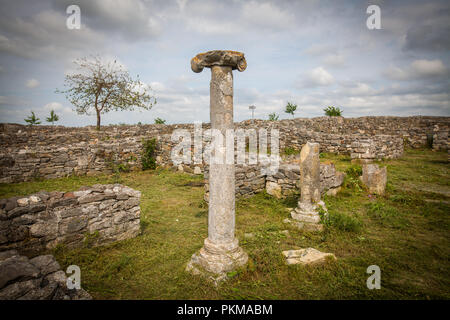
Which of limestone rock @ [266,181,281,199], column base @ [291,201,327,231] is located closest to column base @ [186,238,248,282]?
column base @ [291,201,327,231]

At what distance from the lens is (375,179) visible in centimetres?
777

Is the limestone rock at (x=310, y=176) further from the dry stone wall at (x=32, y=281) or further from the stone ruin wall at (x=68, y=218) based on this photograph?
the dry stone wall at (x=32, y=281)

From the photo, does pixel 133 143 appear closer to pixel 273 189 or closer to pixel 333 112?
pixel 273 189

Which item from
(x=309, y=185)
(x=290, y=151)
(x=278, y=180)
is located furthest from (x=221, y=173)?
(x=290, y=151)

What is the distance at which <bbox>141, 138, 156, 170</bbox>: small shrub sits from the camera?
12.4 meters

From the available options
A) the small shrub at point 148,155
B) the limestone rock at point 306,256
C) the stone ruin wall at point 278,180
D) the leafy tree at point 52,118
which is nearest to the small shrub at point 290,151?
the stone ruin wall at point 278,180

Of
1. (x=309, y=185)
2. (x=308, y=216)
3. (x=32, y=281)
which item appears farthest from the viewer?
(x=309, y=185)

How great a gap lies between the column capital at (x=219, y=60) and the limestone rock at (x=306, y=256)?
3.31 meters

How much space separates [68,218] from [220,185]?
2.90 m

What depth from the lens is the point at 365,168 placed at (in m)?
8.05

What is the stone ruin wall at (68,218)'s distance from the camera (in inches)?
145

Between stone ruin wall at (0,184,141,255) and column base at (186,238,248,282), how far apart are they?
197 cm
